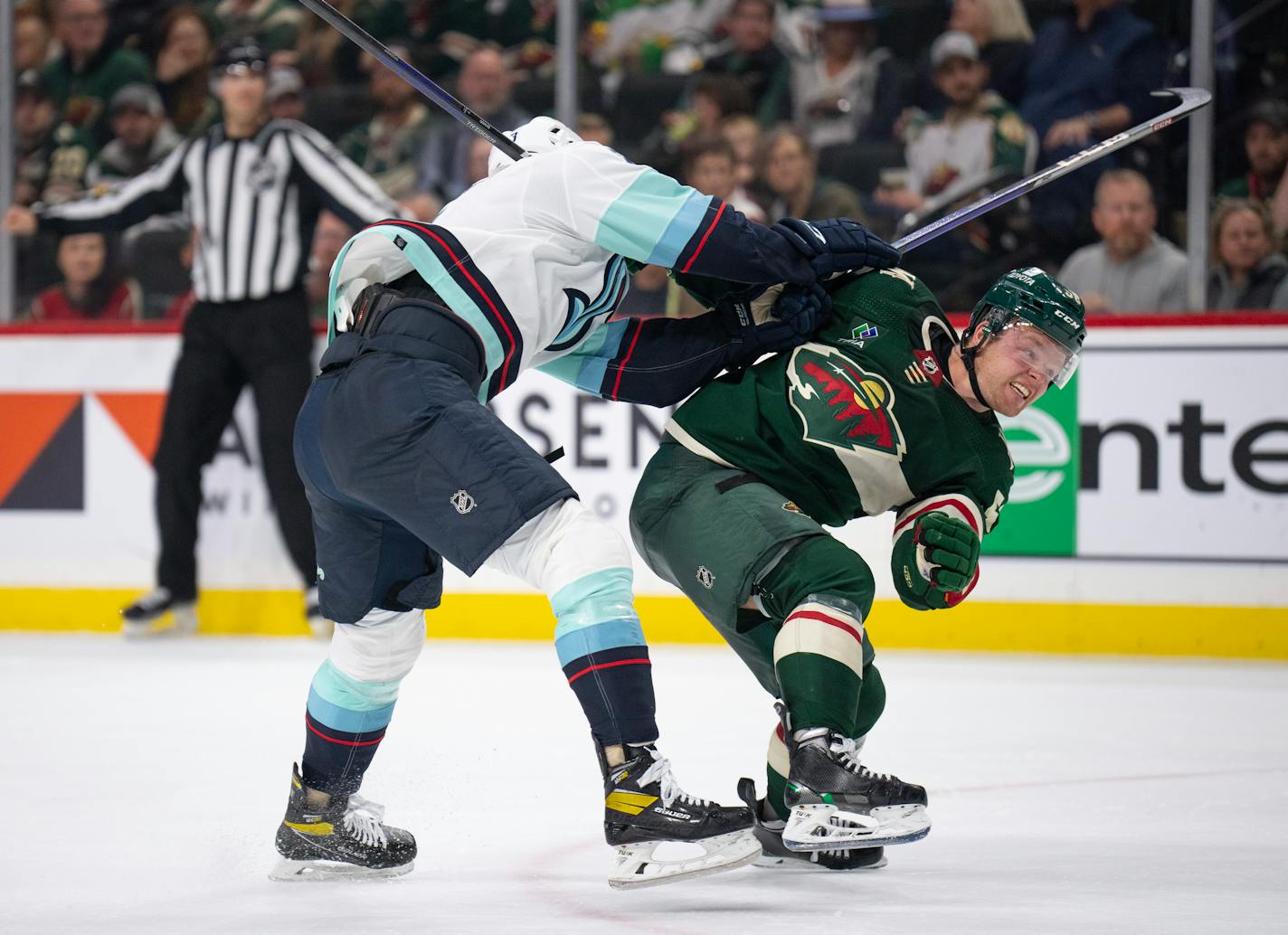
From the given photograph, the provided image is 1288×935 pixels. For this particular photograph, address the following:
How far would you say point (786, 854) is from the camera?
2.64m

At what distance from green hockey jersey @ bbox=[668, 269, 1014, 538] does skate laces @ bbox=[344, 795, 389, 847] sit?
76 cm

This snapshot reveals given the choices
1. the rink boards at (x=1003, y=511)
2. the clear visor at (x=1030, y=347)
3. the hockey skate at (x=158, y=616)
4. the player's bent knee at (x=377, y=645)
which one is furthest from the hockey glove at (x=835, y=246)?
the hockey skate at (x=158, y=616)

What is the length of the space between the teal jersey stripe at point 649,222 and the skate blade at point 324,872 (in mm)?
984

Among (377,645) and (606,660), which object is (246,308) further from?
(606,660)

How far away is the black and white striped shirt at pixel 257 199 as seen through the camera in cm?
530

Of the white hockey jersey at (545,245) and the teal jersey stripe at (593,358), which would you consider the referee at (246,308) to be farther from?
the white hockey jersey at (545,245)

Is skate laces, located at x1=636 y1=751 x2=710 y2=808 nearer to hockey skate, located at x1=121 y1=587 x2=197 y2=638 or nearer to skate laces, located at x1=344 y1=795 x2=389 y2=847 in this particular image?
skate laces, located at x1=344 y1=795 x2=389 y2=847

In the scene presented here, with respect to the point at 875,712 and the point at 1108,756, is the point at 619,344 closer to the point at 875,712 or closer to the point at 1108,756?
the point at 875,712

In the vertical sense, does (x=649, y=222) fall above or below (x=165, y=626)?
above

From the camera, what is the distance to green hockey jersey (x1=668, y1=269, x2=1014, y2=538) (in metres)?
2.56

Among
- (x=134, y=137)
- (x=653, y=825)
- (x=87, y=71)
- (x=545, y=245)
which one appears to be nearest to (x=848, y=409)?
(x=545, y=245)

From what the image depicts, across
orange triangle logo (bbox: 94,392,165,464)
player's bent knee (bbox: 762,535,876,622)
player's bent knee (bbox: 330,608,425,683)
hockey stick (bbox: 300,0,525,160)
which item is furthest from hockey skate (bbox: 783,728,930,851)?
orange triangle logo (bbox: 94,392,165,464)

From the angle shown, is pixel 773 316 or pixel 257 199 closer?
pixel 773 316

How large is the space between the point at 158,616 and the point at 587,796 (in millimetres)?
2667
